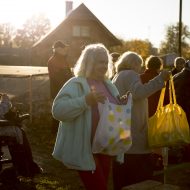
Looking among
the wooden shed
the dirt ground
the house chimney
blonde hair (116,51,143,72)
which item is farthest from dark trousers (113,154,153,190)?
the house chimney

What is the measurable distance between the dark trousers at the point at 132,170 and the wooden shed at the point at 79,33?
157 ft

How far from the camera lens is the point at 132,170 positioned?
6223 mm

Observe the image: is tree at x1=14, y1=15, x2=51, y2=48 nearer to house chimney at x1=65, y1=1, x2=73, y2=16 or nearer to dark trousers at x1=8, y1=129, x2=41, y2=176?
house chimney at x1=65, y1=1, x2=73, y2=16

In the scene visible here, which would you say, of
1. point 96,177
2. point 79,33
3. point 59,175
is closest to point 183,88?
point 59,175

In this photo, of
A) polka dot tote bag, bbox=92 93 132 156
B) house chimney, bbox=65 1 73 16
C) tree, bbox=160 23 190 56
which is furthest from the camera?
tree, bbox=160 23 190 56

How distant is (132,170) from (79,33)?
49253mm

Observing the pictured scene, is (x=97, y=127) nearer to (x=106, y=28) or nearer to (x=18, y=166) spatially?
(x=18, y=166)

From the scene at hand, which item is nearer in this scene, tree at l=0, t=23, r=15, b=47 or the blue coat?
the blue coat

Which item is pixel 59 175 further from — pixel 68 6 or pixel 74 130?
pixel 68 6

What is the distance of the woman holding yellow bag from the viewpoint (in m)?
6.03

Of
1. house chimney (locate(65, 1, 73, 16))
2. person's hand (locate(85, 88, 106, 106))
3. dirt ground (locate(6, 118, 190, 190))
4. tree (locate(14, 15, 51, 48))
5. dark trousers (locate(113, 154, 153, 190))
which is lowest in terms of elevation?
dirt ground (locate(6, 118, 190, 190))

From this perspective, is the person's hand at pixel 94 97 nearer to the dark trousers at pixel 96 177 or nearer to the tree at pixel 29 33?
the dark trousers at pixel 96 177

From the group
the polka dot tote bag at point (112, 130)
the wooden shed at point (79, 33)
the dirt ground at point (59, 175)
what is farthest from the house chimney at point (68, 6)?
the polka dot tote bag at point (112, 130)

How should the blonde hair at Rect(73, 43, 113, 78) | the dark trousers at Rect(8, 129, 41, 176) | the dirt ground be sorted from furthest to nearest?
the dirt ground
the dark trousers at Rect(8, 129, 41, 176)
the blonde hair at Rect(73, 43, 113, 78)
